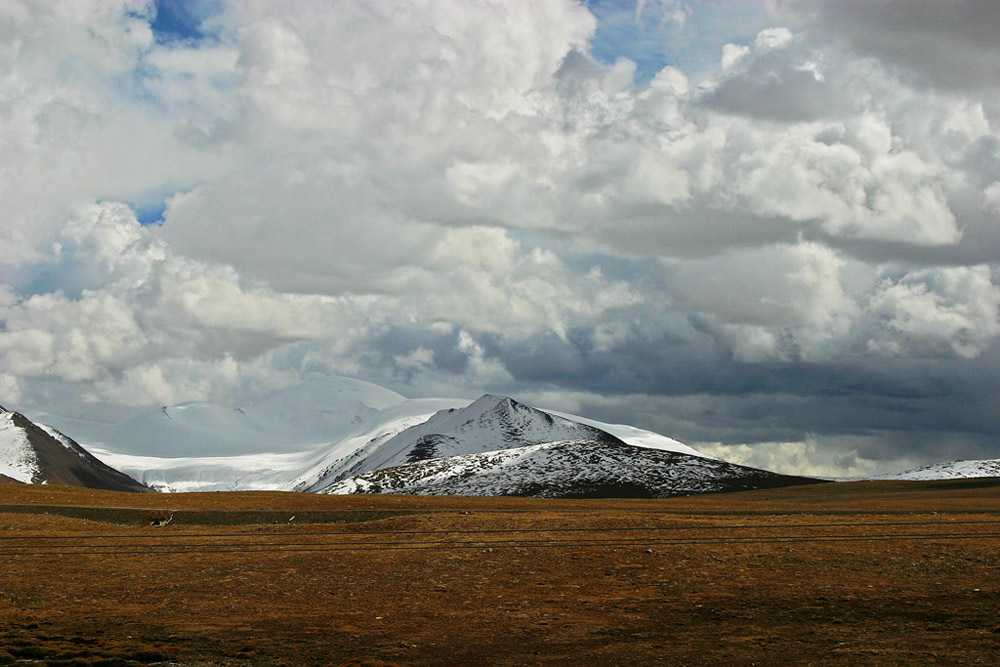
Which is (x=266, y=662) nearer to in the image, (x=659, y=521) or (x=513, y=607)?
(x=513, y=607)

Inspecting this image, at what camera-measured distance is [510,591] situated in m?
33.9

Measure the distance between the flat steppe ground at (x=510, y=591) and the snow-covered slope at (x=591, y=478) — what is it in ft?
378

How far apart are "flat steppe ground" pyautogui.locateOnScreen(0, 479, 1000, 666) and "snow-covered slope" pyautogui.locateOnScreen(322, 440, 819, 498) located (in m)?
115

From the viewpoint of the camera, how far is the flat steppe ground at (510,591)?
26.9m

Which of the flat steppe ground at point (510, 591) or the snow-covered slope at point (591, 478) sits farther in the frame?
the snow-covered slope at point (591, 478)

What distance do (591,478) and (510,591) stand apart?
14438cm

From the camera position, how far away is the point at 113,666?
25.5 m

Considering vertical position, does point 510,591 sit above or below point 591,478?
below

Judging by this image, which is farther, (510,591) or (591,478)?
(591,478)

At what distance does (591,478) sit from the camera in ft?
579

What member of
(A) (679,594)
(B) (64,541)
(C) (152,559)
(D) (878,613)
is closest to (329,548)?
(C) (152,559)

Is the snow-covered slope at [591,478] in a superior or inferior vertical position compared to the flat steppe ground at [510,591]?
superior

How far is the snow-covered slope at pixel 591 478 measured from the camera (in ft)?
542

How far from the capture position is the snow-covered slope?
165250 mm
